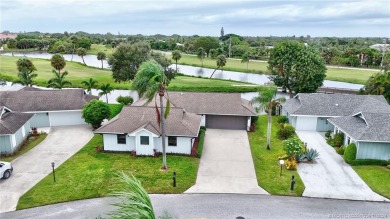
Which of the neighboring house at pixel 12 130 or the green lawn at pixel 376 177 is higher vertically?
the neighboring house at pixel 12 130

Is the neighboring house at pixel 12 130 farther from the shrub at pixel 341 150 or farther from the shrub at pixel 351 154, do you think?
the shrub at pixel 341 150

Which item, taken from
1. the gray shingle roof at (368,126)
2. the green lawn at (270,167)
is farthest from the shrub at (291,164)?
the gray shingle roof at (368,126)

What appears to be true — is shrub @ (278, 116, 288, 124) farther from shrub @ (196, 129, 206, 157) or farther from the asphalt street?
the asphalt street

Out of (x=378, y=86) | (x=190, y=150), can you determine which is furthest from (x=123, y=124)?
(x=378, y=86)

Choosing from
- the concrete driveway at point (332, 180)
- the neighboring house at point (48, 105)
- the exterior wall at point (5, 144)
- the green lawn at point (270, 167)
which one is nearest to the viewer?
the concrete driveway at point (332, 180)

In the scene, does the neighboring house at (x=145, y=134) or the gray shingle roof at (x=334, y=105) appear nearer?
the neighboring house at (x=145, y=134)

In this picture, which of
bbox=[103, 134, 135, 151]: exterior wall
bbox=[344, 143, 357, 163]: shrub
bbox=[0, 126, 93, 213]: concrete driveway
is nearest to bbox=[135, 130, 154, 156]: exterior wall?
bbox=[103, 134, 135, 151]: exterior wall

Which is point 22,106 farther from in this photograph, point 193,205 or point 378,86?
point 378,86

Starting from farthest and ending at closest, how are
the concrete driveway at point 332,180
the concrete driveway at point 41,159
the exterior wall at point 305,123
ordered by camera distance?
the exterior wall at point 305,123 < the concrete driveway at point 332,180 < the concrete driveway at point 41,159

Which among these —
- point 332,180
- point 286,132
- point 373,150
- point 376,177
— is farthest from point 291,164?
point 286,132
